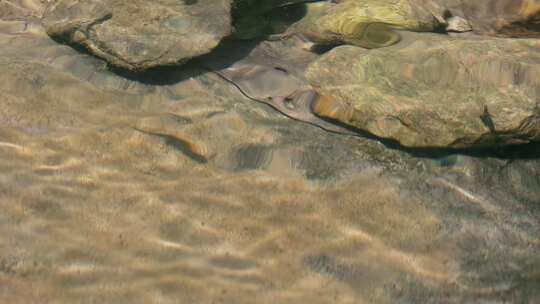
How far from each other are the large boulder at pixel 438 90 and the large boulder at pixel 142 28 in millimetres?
917

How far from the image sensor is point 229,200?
306cm

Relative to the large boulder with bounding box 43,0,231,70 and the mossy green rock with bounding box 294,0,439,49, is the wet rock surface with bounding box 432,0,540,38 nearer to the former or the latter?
the mossy green rock with bounding box 294,0,439,49

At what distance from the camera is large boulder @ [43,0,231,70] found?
→ 3820 mm

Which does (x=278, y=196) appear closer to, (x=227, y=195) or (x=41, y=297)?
(x=227, y=195)

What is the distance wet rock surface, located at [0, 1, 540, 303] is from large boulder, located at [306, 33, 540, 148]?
12 cm

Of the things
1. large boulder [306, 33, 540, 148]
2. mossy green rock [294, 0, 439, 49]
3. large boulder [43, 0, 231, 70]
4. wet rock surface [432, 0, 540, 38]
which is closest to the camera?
large boulder [306, 33, 540, 148]

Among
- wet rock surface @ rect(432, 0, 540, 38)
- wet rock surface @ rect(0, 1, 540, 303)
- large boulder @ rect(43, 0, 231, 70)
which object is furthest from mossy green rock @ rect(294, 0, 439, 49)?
large boulder @ rect(43, 0, 231, 70)

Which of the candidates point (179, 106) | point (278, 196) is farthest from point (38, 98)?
point (278, 196)

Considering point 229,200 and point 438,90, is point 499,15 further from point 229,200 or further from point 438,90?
point 229,200

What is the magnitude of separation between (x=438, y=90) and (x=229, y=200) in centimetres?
167

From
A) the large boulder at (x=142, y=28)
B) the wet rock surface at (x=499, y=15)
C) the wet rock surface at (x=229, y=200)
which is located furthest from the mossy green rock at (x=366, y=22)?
the large boulder at (x=142, y=28)

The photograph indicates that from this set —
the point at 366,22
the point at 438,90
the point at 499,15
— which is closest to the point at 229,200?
the point at 438,90

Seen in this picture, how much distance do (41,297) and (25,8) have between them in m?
3.36

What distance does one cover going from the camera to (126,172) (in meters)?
3.16
